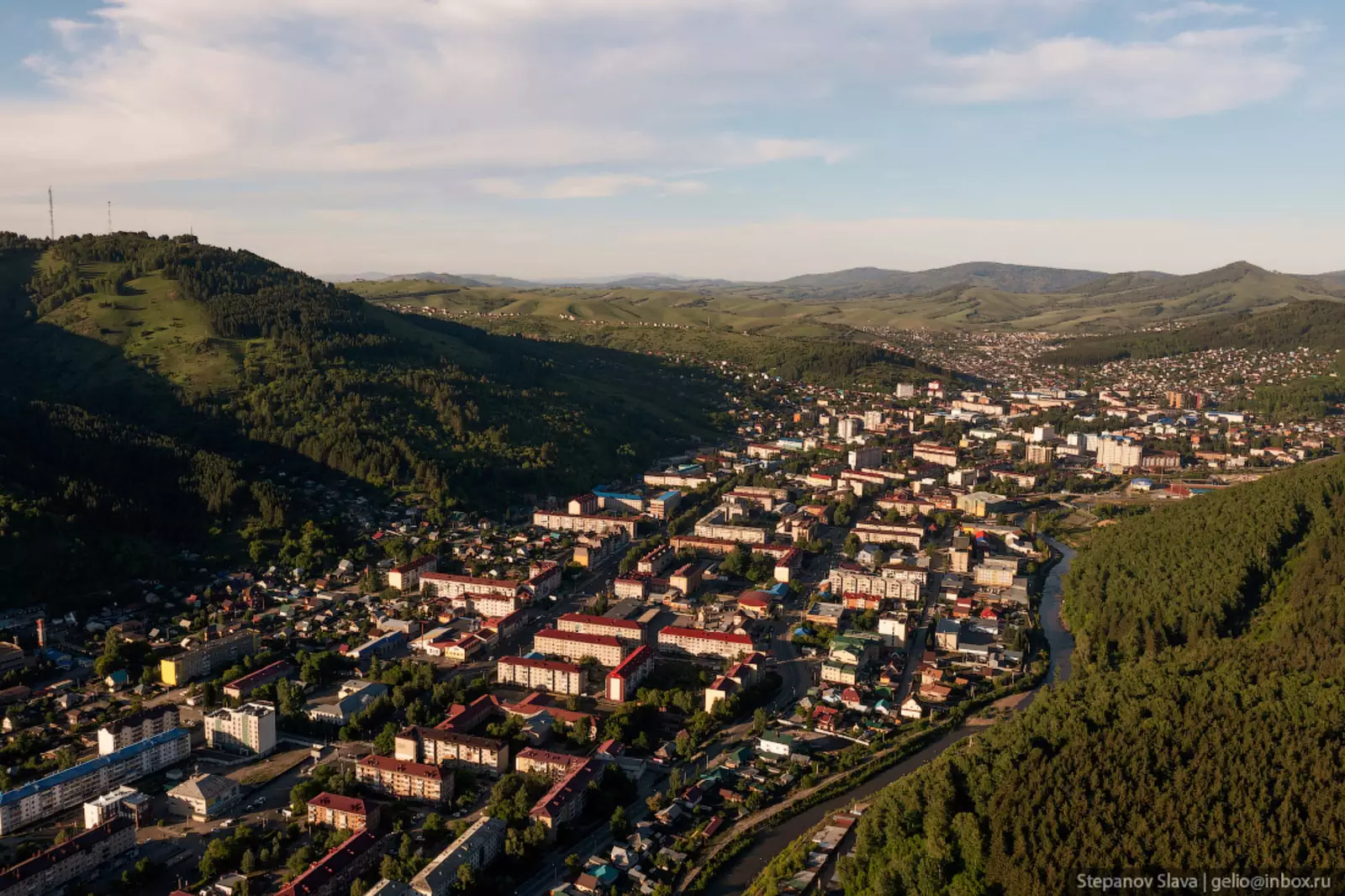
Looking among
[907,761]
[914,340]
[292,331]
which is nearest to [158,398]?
[292,331]

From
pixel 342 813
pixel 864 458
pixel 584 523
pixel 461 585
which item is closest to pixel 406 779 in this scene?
pixel 342 813

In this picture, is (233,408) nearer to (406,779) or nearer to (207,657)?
(207,657)

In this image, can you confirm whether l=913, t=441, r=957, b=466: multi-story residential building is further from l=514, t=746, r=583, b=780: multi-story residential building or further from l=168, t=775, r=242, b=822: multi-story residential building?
l=168, t=775, r=242, b=822: multi-story residential building

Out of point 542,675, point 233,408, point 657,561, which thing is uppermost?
point 233,408

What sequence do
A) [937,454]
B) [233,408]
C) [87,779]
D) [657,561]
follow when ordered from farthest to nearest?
[937,454]
[233,408]
[657,561]
[87,779]

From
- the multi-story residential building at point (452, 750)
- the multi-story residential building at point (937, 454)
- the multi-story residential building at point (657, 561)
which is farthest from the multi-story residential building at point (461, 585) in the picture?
the multi-story residential building at point (937, 454)

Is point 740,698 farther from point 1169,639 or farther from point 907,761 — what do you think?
point 1169,639

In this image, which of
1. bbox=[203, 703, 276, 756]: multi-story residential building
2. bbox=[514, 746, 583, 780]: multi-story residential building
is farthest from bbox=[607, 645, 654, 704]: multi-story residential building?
bbox=[203, 703, 276, 756]: multi-story residential building

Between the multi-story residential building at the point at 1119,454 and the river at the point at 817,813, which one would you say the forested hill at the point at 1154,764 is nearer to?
the river at the point at 817,813
